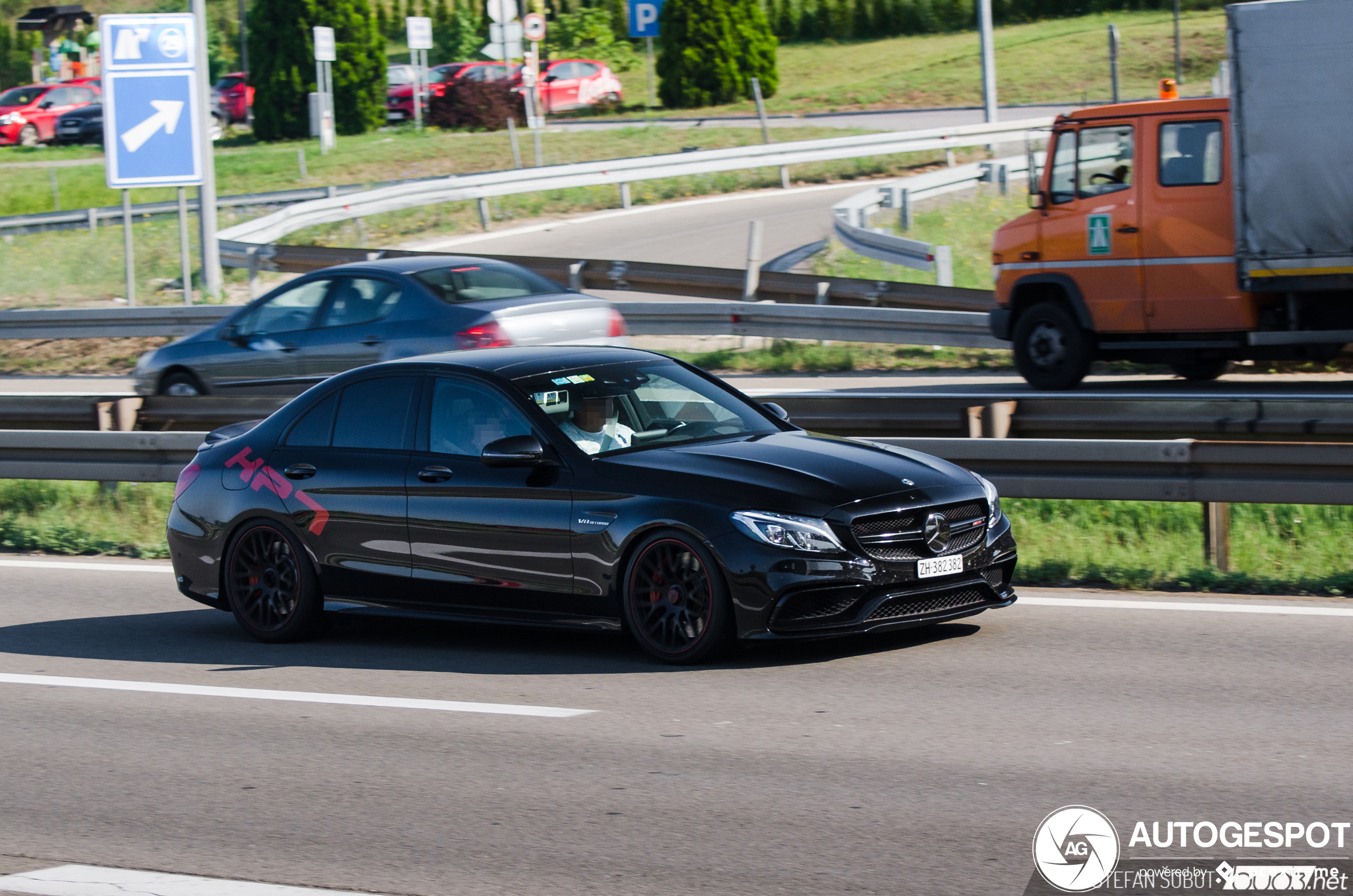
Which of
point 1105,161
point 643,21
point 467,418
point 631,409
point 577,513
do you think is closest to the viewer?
point 577,513

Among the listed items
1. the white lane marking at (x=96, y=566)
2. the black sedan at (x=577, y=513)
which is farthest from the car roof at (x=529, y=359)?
the white lane marking at (x=96, y=566)

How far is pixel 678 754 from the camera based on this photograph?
620cm

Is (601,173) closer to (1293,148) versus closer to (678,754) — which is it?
(1293,148)

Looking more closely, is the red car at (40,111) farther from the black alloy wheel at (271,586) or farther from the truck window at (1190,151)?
the black alloy wheel at (271,586)

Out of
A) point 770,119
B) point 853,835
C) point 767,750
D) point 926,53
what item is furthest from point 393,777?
point 926,53

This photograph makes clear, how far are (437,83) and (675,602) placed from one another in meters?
47.8

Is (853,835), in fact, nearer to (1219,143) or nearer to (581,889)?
(581,889)

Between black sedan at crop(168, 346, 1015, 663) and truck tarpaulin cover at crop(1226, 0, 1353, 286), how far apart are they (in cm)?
663

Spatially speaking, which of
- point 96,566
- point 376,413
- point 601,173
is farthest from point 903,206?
point 376,413

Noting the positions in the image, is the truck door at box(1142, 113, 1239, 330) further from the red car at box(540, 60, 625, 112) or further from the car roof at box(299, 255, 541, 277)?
the red car at box(540, 60, 625, 112)

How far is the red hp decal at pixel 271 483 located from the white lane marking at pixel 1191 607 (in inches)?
137

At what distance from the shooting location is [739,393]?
873 cm

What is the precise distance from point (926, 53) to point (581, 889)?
57976mm

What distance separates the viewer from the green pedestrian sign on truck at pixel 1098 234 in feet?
46.9
